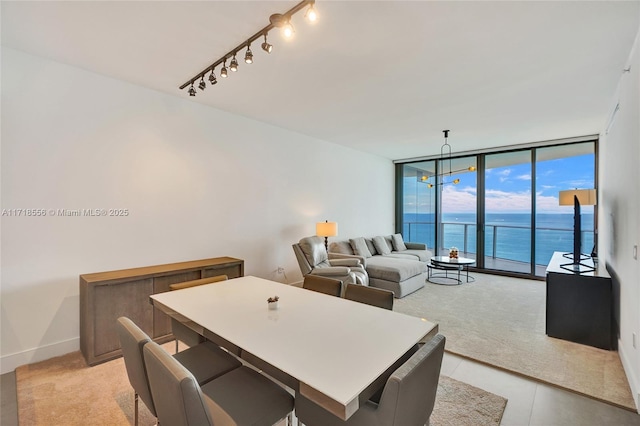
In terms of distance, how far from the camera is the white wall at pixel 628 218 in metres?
Result: 2.27

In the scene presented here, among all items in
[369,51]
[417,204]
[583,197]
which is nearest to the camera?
[369,51]

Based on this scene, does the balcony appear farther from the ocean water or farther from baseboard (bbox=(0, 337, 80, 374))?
baseboard (bbox=(0, 337, 80, 374))

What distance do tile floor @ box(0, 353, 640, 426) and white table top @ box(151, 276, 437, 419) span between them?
3.81 ft

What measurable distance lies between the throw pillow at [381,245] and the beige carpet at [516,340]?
4.39 ft

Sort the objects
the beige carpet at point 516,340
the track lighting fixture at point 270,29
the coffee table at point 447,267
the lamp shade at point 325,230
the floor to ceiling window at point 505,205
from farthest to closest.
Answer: the floor to ceiling window at point 505,205, the coffee table at point 447,267, the lamp shade at point 325,230, the beige carpet at point 516,340, the track lighting fixture at point 270,29

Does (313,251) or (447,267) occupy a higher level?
(313,251)

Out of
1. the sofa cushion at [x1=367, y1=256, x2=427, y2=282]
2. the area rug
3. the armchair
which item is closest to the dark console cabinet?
the area rug

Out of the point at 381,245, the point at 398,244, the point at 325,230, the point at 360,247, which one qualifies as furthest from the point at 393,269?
the point at 398,244

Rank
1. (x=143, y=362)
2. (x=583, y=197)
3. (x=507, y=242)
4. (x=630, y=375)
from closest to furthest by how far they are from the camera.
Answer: (x=143, y=362), (x=630, y=375), (x=583, y=197), (x=507, y=242)

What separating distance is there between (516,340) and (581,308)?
0.76 m

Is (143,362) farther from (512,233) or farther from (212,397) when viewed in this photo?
(512,233)

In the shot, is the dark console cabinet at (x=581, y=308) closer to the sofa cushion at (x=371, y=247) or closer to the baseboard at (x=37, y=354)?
→ the sofa cushion at (x=371, y=247)

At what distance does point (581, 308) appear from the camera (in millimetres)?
3150

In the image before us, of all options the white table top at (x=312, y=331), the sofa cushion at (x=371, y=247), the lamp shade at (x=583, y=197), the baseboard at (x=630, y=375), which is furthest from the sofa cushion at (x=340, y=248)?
the baseboard at (x=630, y=375)
